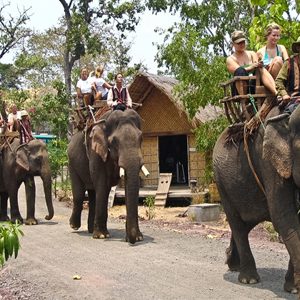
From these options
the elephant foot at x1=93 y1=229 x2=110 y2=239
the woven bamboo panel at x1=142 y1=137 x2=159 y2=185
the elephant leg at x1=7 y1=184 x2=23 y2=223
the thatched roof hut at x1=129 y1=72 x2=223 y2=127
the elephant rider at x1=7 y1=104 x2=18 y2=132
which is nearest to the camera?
the elephant foot at x1=93 y1=229 x2=110 y2=239

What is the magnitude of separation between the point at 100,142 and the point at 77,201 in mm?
2229

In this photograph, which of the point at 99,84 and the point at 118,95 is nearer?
the point at 118,95

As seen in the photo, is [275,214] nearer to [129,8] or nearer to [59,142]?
[59,142]

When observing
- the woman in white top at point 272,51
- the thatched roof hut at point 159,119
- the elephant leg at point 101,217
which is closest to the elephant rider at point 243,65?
the woman in white top at point 272,51

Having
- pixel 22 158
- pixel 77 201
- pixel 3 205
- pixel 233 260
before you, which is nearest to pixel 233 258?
pixel 233 260

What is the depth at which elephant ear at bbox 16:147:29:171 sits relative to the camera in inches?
537

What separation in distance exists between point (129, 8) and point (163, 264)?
1928 cm

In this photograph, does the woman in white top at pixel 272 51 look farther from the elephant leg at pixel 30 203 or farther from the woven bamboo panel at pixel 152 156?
the woven bamboo panel at pixel 152 156

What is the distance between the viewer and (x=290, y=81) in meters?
6.35

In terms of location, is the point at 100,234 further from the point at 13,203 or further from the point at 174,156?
the point at 174,156

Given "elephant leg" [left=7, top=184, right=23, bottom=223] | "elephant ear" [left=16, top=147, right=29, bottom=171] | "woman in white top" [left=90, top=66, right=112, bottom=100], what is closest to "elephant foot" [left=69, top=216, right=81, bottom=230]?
"elephant ear" [left=16, top=147, right=29, bottom=171]

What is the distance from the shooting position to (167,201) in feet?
63.5

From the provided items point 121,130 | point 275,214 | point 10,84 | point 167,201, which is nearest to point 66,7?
point 167,201

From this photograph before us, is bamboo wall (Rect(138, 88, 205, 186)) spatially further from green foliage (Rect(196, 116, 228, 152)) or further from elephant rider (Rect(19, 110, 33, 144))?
elephant rider (Rect(19, 110, 33, 144))
